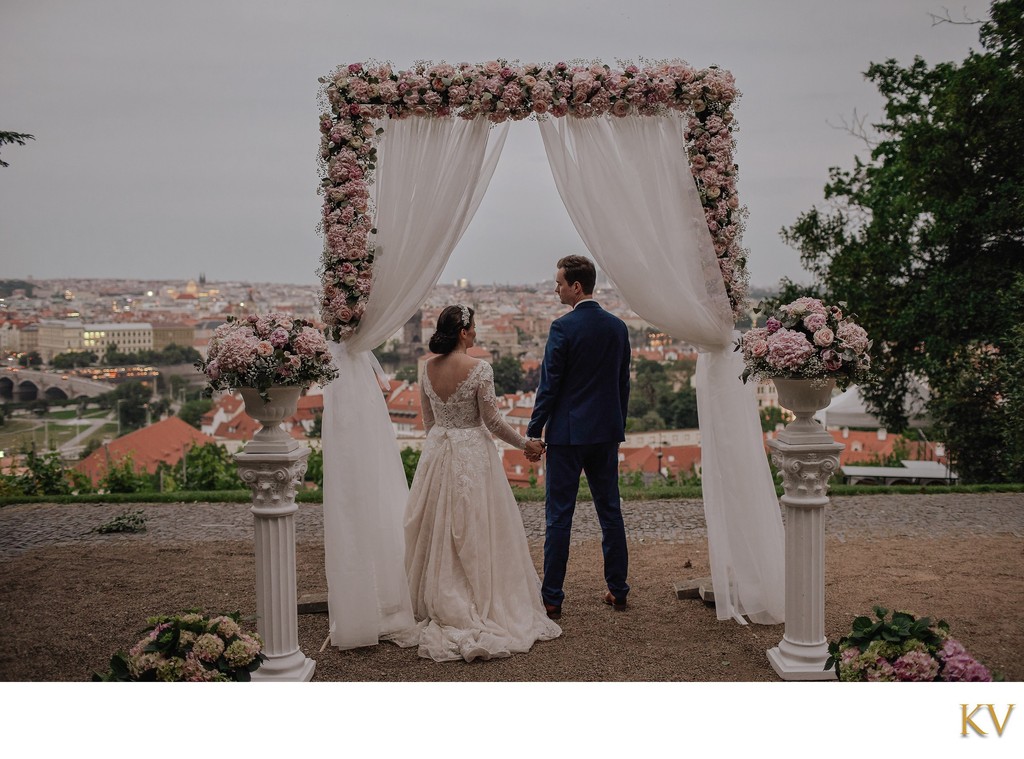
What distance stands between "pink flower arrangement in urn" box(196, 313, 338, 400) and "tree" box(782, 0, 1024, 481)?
23.2ft

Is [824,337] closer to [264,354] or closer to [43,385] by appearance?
[264,354]

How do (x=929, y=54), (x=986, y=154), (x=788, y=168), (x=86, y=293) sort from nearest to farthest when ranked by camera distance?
→ (x=86, y=293)
(x=788, y=168)
(x=986, y=154)
(x=929, y=54)

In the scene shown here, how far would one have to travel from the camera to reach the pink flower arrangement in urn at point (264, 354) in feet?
10.2

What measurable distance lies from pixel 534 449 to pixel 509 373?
2549mm

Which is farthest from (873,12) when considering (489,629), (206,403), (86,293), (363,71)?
(206,403)

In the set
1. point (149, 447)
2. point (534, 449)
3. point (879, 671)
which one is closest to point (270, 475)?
point (534, 449)

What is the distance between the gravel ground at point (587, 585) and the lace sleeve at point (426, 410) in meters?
1.13

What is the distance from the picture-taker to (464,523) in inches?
153

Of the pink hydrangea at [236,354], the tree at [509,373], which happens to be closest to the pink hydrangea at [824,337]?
the pink hydrangea at [236,354]

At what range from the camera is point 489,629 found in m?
3.82

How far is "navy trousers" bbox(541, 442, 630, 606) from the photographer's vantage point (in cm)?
417

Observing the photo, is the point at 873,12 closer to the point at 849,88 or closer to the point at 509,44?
the point at 509,44

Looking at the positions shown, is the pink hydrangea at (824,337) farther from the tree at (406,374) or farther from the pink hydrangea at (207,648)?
the tree at (406,374)

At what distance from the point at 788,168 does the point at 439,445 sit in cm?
564
